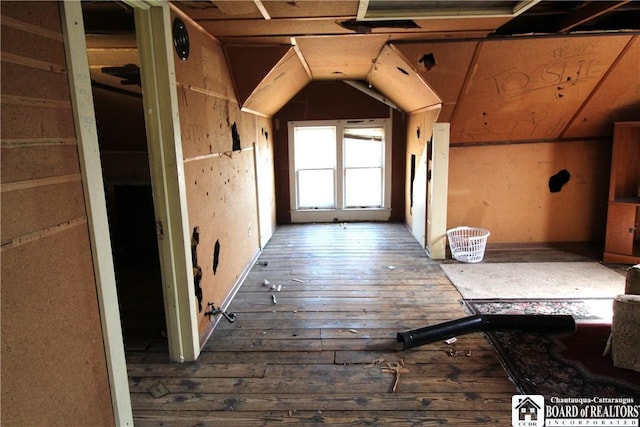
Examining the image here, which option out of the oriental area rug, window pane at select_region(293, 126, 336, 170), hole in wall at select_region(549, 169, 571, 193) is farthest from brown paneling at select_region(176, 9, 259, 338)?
hole in wall at select_region(549, 169, 571, 193)

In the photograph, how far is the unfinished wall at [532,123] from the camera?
10.3 ft

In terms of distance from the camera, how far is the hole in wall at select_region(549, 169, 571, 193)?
439cm

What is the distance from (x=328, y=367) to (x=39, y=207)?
170cm

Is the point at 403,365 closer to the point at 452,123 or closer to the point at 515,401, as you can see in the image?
the point at 515,401

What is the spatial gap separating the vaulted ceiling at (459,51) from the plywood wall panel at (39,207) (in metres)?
1.35

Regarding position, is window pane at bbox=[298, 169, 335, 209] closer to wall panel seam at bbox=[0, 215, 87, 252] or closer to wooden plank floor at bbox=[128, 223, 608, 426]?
wooden plank floor at bbox=[128, 223, 608, 426]

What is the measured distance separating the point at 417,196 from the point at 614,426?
11.1 ft

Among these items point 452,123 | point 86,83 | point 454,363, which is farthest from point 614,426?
point 452,123

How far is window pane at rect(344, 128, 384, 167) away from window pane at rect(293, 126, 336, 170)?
0.23 m

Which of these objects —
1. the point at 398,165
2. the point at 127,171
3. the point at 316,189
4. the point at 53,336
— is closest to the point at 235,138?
the point at 127,171

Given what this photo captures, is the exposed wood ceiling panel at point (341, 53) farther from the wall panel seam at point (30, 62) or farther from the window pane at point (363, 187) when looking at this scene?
the wall panel seam at point (30, 62)

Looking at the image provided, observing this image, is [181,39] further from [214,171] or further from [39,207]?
[39,207]

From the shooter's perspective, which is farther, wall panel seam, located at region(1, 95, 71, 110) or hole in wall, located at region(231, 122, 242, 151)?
hole in wall, located at region(231, 122, 242, 151)

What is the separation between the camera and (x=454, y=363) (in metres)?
2.26
